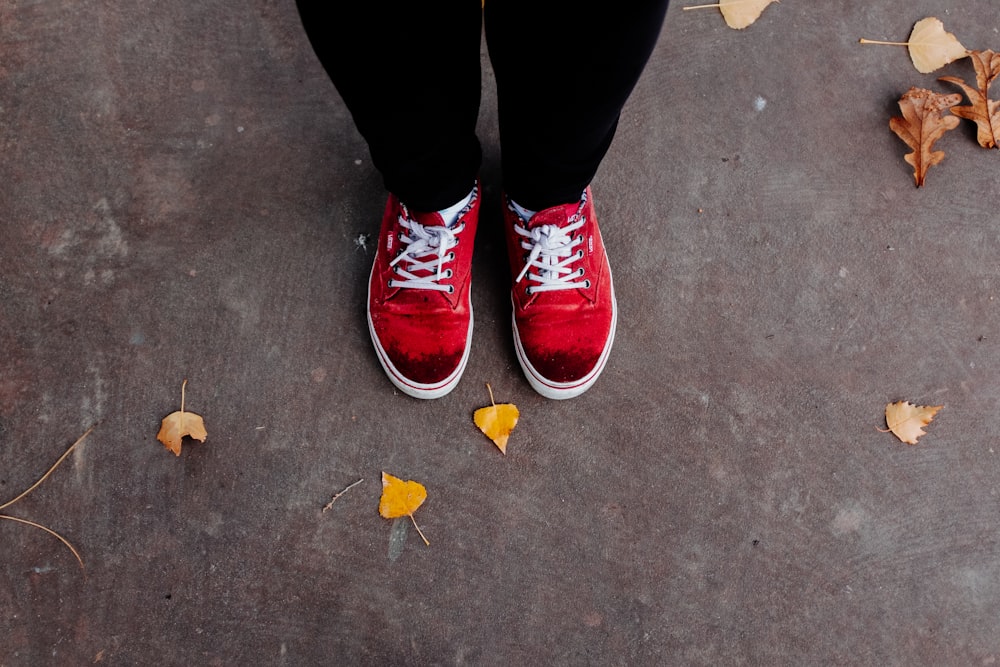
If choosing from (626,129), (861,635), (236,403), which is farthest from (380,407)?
(861,635)

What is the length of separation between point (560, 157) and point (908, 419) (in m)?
0.94

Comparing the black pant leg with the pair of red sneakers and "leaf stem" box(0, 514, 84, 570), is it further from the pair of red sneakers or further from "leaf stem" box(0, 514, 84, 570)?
"leaf stem" box(0, 514, 84, 570)

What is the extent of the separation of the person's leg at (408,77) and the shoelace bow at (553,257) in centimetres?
23

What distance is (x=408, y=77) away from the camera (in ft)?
2.72

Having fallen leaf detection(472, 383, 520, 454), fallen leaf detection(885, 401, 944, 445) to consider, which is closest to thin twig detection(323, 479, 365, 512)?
fallen leaf detection(472, 383, 520, 454)

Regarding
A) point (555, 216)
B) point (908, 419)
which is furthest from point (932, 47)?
point (555, 216)

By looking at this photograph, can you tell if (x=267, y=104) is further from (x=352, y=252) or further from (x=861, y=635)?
Result: (x=861, y=635)

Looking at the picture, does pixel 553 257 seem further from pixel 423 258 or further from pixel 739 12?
pixel 739 12

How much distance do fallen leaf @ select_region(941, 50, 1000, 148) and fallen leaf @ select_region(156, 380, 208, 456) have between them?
1.75 meters

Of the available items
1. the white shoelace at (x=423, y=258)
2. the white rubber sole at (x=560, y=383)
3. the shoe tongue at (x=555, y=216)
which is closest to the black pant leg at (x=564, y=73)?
the shoe tongue at (x=555, y=216)

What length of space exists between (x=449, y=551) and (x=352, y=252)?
0.64 m

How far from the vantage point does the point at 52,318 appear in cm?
136

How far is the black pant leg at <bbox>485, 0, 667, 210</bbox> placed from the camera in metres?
0.75

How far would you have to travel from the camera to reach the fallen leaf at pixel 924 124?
4.86 feet
